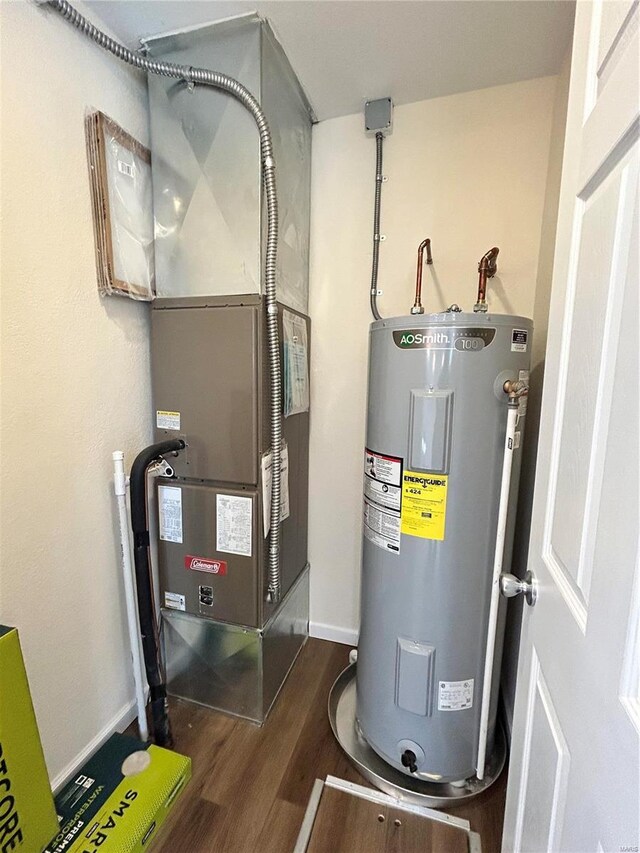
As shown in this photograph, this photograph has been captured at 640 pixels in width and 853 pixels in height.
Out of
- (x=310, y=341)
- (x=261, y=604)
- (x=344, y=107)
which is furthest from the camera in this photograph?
(x=310, y=341)

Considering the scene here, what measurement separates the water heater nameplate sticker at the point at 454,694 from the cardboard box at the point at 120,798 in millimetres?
837

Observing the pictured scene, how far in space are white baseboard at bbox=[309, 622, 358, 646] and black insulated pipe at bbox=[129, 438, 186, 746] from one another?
77 cm

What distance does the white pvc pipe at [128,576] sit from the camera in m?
1.23

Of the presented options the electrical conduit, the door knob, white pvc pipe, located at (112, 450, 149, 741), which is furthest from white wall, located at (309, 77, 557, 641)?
the door knob

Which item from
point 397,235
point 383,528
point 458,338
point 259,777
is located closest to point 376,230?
point 397,235

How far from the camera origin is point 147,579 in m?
1.29

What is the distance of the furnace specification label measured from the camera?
1.15m

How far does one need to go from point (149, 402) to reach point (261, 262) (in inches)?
26.3

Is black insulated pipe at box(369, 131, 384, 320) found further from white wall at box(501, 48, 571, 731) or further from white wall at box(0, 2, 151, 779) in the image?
white wall at box(0, 2, 151, 779)

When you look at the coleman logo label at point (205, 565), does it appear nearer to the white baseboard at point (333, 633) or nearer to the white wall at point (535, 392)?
the white baseboard at point (333, 633)

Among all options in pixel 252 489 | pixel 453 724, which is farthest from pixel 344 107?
pixel 453 724

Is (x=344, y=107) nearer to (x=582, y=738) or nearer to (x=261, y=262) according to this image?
(x=261, y=262)

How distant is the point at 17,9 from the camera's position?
3.17ft

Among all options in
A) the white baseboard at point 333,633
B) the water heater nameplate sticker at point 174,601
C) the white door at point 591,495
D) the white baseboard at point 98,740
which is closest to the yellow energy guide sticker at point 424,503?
the white door at point 591,495
